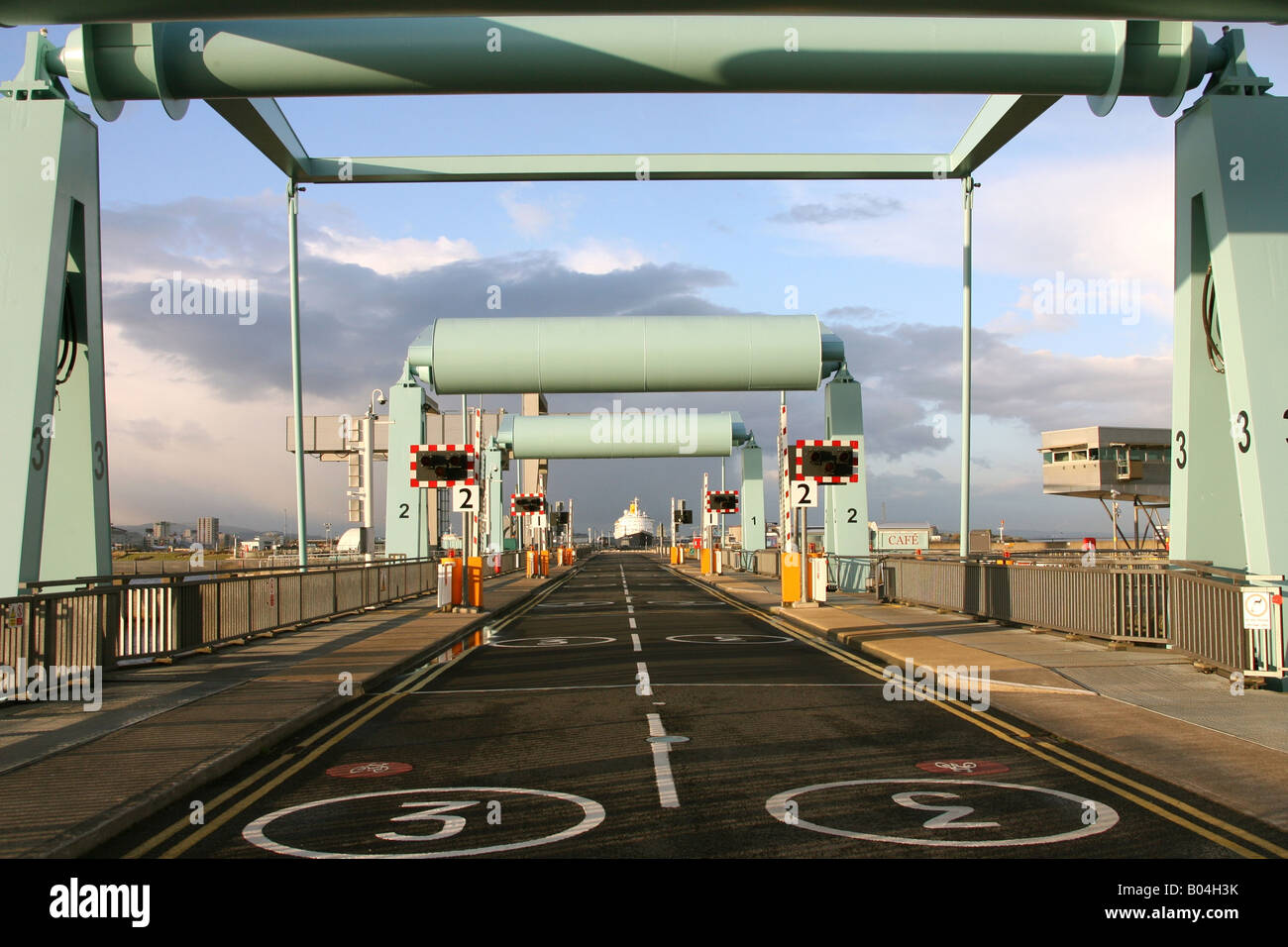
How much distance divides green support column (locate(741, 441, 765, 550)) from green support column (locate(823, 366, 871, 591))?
65.0ft

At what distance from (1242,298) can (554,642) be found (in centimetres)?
1232

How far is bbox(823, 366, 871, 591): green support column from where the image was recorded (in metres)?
28.8

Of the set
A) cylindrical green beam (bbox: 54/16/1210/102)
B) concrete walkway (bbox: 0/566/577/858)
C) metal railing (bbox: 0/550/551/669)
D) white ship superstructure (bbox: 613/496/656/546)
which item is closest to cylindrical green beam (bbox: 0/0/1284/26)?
cylindrical green beam (bbox: 54/16/1210/102)

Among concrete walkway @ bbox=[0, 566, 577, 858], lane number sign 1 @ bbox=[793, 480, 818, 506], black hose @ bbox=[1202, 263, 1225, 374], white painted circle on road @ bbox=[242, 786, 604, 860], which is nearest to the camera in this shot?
white painted circle on road @ bbox=[242, 786, 604, 860]

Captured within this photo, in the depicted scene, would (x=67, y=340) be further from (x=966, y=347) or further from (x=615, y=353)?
(x=966, y=347)

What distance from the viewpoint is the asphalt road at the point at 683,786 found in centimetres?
663

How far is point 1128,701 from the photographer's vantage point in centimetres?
1201

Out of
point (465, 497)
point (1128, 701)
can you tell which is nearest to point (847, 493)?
point (465, 497)

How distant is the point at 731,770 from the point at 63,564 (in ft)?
33.1

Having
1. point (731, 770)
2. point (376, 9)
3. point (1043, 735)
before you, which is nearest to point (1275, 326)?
point (1043, 735)

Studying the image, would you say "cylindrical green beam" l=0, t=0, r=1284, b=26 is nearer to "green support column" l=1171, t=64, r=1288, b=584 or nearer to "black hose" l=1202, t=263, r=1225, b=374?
"green support column" l=1171, t=64, r=1288, b=584

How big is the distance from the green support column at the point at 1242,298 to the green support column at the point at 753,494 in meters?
36.3

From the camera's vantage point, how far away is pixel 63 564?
14.5 m
